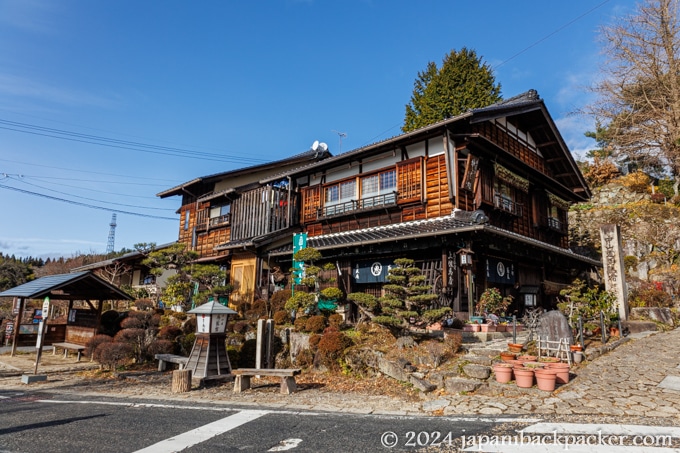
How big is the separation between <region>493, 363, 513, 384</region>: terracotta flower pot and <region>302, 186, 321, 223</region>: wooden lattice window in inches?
458

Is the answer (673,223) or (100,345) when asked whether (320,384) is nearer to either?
(100,345)

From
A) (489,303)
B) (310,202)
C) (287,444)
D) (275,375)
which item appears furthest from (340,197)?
(287,444)

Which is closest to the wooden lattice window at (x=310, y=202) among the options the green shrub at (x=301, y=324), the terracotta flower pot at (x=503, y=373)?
the green shrub at (x=301, y=324)

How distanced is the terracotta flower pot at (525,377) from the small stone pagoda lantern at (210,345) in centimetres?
674

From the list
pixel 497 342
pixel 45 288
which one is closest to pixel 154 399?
pixel 45 288

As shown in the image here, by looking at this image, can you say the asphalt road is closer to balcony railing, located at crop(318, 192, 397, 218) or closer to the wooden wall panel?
the wooden wall panel

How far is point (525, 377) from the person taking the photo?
7.14 metres

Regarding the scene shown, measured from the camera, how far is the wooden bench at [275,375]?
859cm

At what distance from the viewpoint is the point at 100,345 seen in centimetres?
1169

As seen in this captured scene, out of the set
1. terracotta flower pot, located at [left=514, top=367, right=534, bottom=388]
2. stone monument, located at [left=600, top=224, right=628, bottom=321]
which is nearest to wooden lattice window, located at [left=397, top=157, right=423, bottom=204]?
stone monument, located at [left=600, top=224, right=628, bottom=321]

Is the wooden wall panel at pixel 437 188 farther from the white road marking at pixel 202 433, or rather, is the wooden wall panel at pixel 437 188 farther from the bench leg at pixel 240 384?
the white road marking at pixel 202 433

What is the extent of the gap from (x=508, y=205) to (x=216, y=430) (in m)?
14.1

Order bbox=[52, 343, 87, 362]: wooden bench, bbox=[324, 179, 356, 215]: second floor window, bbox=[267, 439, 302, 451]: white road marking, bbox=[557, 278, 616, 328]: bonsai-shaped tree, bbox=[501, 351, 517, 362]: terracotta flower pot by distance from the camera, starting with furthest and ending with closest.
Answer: bbox=[324, 179, 356, 215]: second floor window
bbox=[52, 343, 87, 362]: wooden bench
bbox=[557, 278, 616, 328]: bonsai-shaped tree
bbox=[501, 351, 517, 362]: terracotta flower pot
bbox=[267, 439, 302, 451]: white road marking

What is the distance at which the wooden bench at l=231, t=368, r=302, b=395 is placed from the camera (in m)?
8.59
